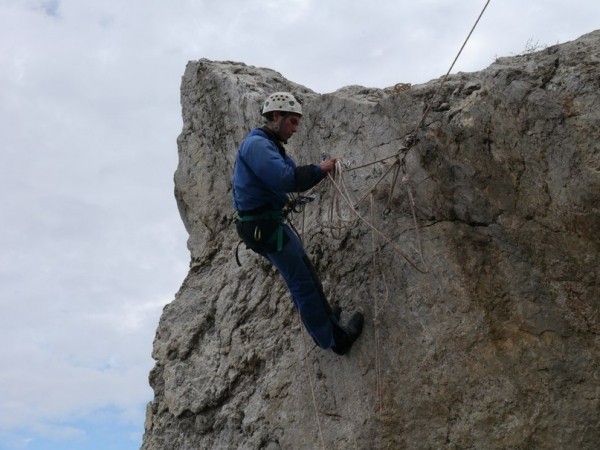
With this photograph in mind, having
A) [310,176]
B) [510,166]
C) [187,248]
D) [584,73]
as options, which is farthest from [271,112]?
[187,248]

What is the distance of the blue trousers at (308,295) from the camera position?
6266mm

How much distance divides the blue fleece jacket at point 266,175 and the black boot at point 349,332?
1.11 meters

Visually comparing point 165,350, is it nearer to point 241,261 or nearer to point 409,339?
point 241,261

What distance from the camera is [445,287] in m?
5.89

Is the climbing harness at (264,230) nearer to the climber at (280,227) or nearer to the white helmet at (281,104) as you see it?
the climber at (280,227)

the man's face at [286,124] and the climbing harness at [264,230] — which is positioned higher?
the man's face at [286,124]

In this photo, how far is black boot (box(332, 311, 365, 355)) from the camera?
6258 mm

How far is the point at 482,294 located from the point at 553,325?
0.55 meters

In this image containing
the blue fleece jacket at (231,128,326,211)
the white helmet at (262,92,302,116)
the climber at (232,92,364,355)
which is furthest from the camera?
the white helmet at (262,92,302,116)

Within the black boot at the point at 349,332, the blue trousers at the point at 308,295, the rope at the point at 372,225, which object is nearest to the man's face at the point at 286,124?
the rope at the point at 372,225

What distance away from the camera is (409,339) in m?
5.99

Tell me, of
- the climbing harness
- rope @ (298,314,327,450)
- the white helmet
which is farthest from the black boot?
the white helmet

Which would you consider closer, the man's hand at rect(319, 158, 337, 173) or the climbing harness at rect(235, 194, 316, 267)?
the man's hand at rect(319, 158, 337, 173)

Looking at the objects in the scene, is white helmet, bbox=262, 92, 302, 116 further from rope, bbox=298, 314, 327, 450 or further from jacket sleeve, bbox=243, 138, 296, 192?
rope, bbox=298, 314, 327, 450
